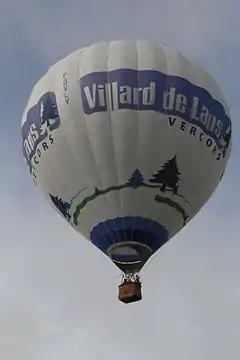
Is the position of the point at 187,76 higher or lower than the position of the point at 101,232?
higher

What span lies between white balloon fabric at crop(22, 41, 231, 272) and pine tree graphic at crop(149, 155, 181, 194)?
19 millimetres

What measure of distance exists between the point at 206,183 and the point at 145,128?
1781 millimetres

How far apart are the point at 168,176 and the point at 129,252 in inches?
64.8

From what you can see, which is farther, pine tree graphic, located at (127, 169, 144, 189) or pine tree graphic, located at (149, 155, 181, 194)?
pine tree graphic, located at (149, 155, 181, 194)

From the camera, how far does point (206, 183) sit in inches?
1289

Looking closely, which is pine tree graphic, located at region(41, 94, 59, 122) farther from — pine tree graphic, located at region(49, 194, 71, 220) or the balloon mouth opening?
the balloon mouth opening

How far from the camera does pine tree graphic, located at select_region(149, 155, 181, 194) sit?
32094 millimetres

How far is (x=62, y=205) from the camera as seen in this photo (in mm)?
32812

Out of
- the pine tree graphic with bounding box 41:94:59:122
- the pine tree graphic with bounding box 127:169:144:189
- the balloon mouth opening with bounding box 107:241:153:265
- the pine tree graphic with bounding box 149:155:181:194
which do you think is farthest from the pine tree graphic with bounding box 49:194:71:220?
the pine tree graphic with bounding box 149:155:181:194

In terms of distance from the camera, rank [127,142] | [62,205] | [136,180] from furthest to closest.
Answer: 1. [62,205]
2. [136,180]
3. [127,142]

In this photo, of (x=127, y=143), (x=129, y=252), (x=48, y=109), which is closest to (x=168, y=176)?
(x=127, y=143)

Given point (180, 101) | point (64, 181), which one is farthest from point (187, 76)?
point (64, 181)

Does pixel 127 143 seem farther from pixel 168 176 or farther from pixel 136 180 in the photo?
pixel 168 176

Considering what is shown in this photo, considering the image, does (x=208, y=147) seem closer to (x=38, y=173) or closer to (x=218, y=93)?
(x=218, y=93)
